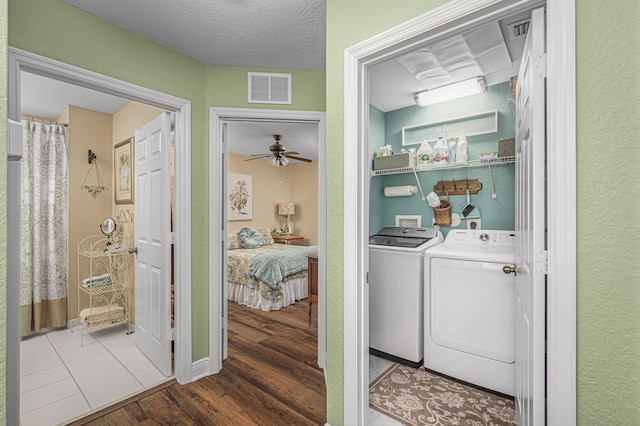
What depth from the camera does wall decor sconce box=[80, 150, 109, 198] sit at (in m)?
3.43

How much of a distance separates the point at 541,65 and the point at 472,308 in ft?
5.37

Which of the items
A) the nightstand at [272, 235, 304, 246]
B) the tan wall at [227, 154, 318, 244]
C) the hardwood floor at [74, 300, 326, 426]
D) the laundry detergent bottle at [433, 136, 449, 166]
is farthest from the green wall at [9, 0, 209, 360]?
the nightstand at [272, 235, 304, 246]

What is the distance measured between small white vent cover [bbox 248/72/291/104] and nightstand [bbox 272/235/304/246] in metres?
4.28

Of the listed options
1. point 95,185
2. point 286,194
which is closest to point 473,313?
point 95,185

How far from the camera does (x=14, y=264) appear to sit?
1445 mm

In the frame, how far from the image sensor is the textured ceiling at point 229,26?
1693 millimetres

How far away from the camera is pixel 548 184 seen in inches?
38.1

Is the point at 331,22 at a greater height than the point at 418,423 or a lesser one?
greater

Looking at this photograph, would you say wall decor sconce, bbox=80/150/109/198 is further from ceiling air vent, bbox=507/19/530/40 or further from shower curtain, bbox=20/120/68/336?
ceiling air vent, bbox=507/19/530/40

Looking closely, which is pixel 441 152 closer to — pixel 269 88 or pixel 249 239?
pixel 269 88

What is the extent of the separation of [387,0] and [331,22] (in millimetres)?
328

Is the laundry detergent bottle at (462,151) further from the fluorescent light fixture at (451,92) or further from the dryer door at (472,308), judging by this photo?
the dryer door at (472,308)

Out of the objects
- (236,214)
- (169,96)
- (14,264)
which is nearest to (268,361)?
(14,264)

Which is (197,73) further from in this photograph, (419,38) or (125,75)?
(419,38)
